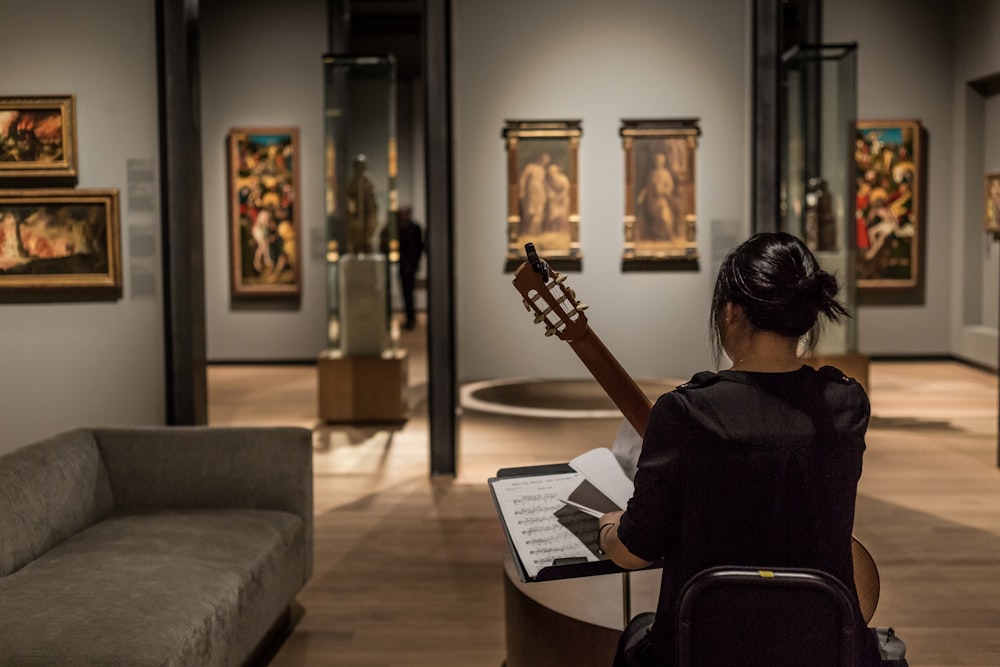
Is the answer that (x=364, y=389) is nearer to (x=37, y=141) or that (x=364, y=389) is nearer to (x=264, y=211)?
(x=37, y=141)

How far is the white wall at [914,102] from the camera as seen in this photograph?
12.3m

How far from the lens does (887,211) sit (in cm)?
1259

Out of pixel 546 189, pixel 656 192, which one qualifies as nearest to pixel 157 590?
pixel 546 189

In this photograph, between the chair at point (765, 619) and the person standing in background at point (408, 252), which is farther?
the person standing in background at point (408, 252)

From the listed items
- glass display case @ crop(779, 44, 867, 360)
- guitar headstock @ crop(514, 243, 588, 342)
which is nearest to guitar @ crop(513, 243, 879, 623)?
guitar headstock @ crop(514, 243, 588, 342)

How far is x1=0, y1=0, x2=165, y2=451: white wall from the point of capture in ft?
18.5

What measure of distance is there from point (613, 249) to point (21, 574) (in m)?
7.13

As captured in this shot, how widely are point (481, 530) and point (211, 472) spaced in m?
1.85

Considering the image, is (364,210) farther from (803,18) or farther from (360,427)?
(803,18)

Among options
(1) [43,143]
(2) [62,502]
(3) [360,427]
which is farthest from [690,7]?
(2) [62,502]

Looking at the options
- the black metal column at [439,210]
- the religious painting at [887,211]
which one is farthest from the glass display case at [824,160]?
the black metal column at [439,210]

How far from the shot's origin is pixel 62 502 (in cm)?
401

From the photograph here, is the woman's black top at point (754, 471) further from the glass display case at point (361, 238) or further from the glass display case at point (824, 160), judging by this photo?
the glass display case at point (824, 160)

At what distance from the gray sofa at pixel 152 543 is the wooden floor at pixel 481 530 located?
43 cm
